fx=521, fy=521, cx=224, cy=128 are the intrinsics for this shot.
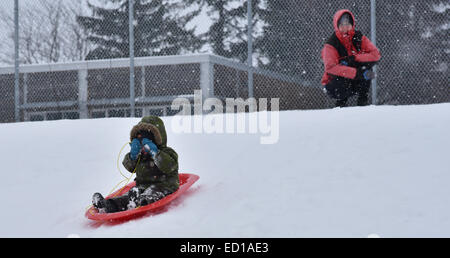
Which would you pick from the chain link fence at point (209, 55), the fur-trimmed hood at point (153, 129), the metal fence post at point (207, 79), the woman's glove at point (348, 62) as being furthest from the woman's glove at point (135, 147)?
the metal fence post at point (207, 79)

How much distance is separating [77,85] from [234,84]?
157 inches

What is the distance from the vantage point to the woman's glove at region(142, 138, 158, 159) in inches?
167

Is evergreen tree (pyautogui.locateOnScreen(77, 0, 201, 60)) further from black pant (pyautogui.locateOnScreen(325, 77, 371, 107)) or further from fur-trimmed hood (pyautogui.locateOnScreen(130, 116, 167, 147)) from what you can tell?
fur-trimmed hood (pyautogui.locateOnScreen(130, 116, 167, 147))

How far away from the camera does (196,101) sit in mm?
10742

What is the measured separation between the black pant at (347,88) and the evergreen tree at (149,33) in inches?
171

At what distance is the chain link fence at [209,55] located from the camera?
8.60 m

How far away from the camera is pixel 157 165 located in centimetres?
421

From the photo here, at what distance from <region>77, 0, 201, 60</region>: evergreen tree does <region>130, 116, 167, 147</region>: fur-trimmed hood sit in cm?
522

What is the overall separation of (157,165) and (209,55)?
675 cm

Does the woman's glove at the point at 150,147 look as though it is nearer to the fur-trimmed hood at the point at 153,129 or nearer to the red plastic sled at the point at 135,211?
the fur-trimmed hood at the point at 153,129

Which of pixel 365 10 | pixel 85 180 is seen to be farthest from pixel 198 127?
pixel 365 10

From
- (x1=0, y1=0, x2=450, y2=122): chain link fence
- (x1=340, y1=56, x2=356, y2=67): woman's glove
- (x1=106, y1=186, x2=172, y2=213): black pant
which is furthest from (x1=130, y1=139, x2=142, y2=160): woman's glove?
(x1=0, y1=0, x2=450, y2=122): chain link fence

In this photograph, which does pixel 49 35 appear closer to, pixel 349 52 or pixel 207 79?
pixel 207 79

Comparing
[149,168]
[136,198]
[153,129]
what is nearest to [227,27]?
[153,129]
